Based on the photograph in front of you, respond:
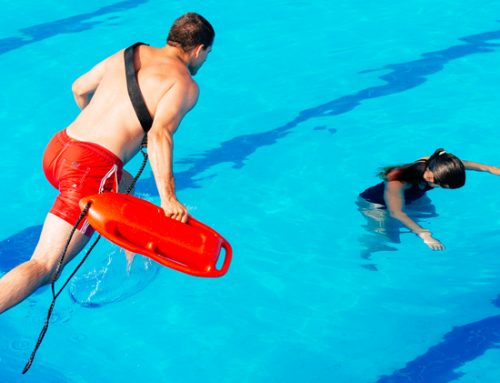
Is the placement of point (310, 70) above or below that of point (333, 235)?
above

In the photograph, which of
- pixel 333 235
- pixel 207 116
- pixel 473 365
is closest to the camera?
pixel 473 365

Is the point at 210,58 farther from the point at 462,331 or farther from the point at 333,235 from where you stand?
the point at 462,331

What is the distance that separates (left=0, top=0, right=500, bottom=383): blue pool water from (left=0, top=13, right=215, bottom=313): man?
2.73ft

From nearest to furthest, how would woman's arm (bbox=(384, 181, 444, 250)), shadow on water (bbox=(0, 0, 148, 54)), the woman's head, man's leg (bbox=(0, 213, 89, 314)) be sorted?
man's leg (bbox=(0, 213, 89, 314))
the woman's head
woman's arm (bbox=(384, 181, 444, 250))
shadow on water (bbox=(0, 0, 148, 54))

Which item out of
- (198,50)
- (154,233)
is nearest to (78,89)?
(198,50)

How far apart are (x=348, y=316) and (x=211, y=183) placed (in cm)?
168

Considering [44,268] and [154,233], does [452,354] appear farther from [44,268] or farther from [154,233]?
[44,268]

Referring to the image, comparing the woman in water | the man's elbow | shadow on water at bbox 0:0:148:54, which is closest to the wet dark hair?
the woman in water

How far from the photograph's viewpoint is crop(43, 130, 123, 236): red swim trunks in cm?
386

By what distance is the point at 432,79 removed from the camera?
7.04m

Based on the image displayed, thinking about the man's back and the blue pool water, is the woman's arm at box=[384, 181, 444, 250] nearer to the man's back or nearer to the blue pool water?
the blue pool water

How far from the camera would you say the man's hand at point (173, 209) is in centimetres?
348

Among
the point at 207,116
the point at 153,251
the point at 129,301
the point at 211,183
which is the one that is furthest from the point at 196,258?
the point at 207,116

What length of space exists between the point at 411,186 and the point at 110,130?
6.33 feet
